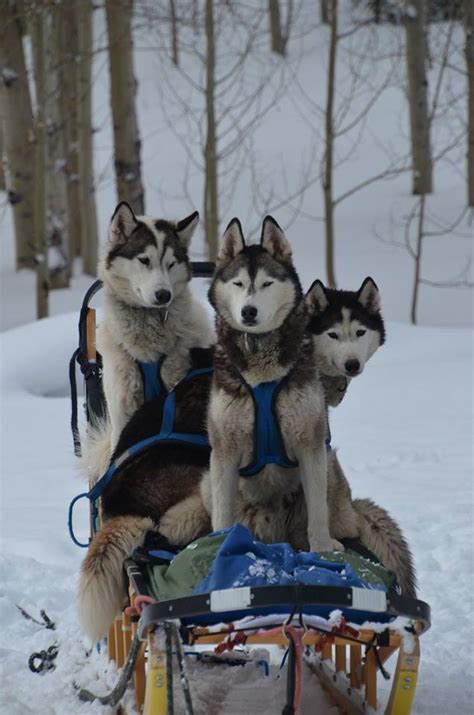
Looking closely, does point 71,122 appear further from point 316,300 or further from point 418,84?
point 316,300

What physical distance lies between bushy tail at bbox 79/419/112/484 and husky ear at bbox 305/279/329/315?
1.03 m

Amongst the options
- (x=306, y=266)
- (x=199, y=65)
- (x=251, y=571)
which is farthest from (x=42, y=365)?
(x=199, y=65)

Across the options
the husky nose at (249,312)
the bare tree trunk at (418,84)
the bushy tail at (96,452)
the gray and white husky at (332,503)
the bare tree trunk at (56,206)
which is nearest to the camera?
the husky nose at (249,312)

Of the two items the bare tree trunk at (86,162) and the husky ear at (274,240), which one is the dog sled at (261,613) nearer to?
the husky ear at (274,240)

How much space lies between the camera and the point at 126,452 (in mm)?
3803

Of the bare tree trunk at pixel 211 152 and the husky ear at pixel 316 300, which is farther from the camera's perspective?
the bare tree trunk at pixel 211 152

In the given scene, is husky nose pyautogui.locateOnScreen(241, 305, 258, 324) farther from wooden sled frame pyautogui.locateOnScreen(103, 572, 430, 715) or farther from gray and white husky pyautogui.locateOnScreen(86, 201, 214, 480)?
gray and white husky pyautogui.locateOnScreen(86, 201, 214, 480)

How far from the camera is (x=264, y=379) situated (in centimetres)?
334

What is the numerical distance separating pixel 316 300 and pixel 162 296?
0.80 meters

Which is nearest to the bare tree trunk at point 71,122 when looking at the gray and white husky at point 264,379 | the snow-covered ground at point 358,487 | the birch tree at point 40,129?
the birch tree at point 40,129

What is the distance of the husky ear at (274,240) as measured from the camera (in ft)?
11.1

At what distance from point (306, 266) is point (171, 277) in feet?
41.6

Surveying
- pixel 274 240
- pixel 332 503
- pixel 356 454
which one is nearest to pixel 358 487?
pixel 356 454

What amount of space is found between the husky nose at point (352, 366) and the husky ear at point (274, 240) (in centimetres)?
41
